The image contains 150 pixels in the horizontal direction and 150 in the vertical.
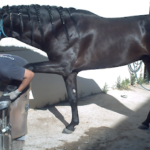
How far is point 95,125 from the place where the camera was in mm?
3516

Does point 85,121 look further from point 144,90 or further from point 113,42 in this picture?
point 144,90

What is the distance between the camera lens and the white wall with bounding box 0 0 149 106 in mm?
3956

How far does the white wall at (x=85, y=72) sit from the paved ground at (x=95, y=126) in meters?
0.24

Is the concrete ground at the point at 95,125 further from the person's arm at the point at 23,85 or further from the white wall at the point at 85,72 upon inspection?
the person's arm at the point at 23,85

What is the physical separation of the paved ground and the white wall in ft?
0.80

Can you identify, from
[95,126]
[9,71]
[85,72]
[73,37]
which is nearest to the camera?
[9,71]

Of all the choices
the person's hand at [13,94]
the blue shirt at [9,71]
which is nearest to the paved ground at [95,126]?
the person's hand at [13,94]

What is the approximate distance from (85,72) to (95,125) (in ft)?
5.39

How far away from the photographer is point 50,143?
114 inches

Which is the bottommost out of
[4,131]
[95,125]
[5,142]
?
[95,125]

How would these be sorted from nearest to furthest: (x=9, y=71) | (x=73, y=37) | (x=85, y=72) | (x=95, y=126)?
(x=9, y=71)
(x=73, y=37)
(x=95, y=126)
(x=85, y=72)

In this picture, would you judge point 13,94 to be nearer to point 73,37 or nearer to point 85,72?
point 73,37

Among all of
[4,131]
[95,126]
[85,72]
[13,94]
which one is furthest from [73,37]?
[85,72]

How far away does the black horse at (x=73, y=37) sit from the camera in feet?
9.44
